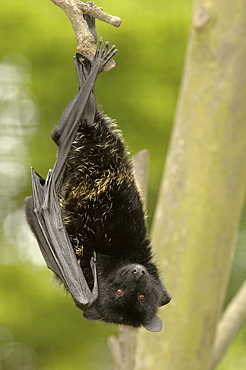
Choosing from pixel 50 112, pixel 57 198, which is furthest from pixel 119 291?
pixel 50 112

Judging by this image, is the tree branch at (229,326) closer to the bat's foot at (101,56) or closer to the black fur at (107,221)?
the black fur at (107,221)

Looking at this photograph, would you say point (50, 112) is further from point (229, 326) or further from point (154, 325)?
point (154, 325)

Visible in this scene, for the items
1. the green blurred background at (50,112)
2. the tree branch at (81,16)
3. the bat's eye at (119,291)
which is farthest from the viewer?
the green blurred background at (50,112)

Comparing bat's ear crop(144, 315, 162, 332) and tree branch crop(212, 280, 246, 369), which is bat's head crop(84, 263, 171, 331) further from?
tree branch crop(212, 280, 246, 369)

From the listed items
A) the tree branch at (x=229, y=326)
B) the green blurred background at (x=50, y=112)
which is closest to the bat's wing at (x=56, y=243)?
the tree branch at (x=229, y=326)

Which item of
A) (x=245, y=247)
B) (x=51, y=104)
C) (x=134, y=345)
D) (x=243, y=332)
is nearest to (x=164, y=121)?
(x=51, y=104)

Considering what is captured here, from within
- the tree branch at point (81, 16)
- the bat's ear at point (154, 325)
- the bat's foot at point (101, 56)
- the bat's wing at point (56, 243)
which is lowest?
the bat's ear at point (154, 325)

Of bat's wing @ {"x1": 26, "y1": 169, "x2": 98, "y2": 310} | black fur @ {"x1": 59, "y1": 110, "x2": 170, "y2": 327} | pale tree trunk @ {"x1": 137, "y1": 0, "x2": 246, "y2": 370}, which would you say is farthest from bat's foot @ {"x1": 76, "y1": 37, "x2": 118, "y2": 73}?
pale tree trunk @ {"x1": 137, "y1": 0, "x2": 246, "y2": 370}
